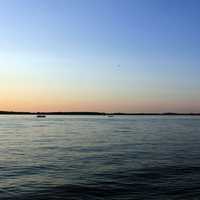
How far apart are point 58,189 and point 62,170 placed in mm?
6483

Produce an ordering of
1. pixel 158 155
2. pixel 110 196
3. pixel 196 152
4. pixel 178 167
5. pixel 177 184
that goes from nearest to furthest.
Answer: pixel 110 196 → pixel 177 184 → pixel 178 167 → pixel 158 155 → pixel 196 152

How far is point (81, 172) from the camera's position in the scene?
27.2 m

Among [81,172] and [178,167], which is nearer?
[81,172]

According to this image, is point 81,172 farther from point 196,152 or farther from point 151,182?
point 196,152

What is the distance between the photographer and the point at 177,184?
23.2 meters

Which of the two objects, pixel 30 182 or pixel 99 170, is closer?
pixel 30 182

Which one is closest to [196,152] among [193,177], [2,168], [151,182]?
[193,177]

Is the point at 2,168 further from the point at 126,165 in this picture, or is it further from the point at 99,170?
the point at 126,165

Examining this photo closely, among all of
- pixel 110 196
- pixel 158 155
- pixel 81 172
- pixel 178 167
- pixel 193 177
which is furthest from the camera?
pixel 158 155

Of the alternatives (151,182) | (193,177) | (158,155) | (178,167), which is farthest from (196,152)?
(151,182)

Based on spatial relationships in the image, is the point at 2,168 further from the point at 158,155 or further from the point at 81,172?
the point at 158,155

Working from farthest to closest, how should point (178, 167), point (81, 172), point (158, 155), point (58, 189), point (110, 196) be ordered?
1. point (158, 155)
2. point (178, 167)
3. point (81, 172)
4. point (58, 189)
5. point (110, 196)

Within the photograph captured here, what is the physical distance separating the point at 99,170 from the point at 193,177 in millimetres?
6867

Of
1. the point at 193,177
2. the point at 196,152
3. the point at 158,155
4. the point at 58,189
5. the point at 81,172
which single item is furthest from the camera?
the point at 196,152
